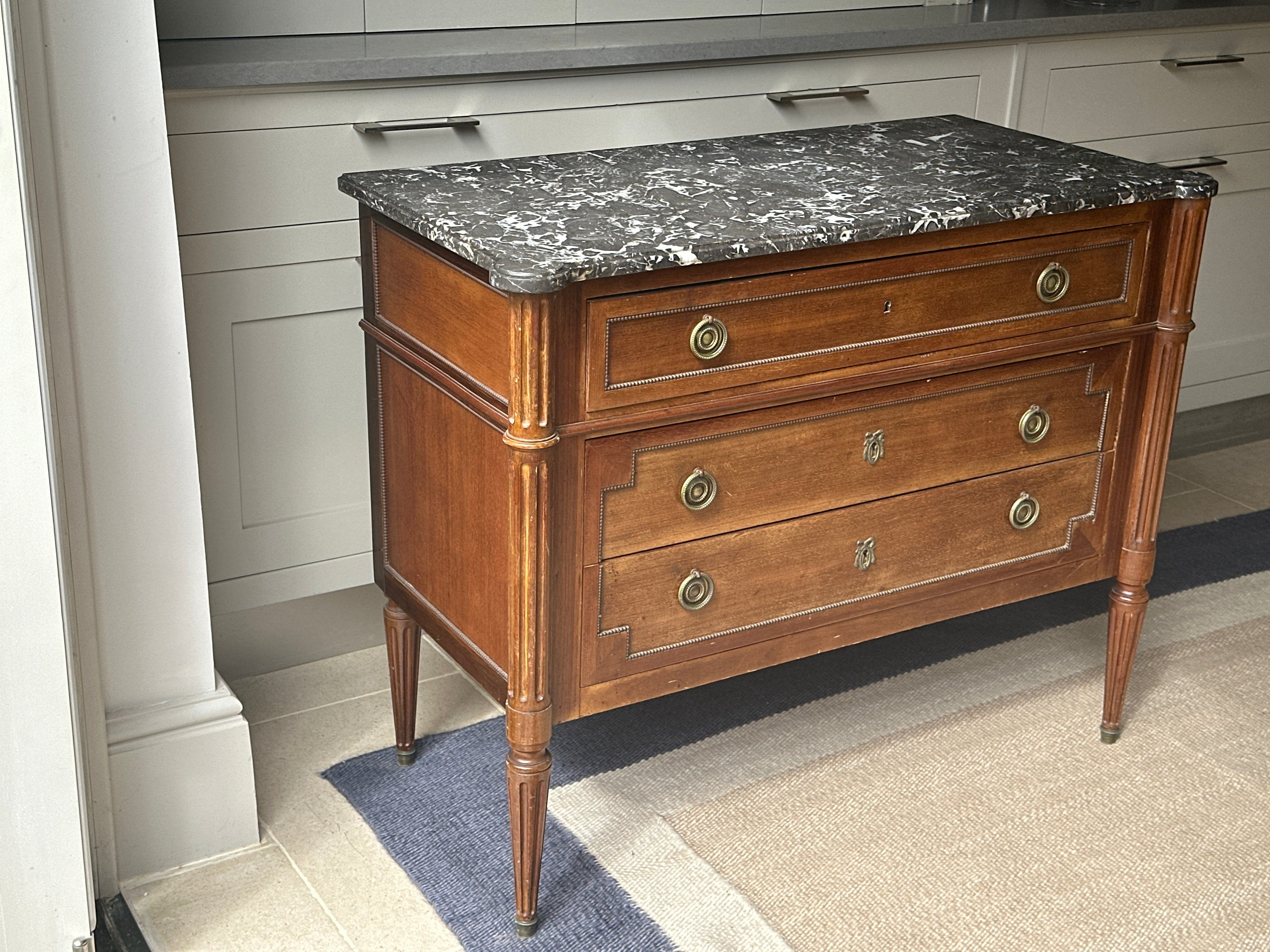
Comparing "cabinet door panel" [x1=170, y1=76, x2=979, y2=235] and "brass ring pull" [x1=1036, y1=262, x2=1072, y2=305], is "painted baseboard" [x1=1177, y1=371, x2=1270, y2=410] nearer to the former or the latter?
"cabinet door panel" [x1=170, y1=76, x2=979, y2=235]

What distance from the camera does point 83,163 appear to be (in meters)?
1.49

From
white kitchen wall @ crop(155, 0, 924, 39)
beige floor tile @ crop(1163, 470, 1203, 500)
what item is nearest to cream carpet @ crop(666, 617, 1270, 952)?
beige floor tile @ crop(1163, 470, 1203, 500)

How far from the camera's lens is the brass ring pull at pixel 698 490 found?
5.09 feet

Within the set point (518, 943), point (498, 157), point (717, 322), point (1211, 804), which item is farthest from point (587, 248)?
point (1211, 804)

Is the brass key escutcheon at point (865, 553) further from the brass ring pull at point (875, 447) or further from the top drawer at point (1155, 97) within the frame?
the top drawer at point (1155, 97)

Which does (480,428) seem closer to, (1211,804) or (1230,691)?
(1211,804)

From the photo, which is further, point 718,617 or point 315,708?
point 315,708

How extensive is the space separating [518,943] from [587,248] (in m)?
0.82

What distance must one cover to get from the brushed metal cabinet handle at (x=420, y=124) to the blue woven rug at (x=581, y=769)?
868mm

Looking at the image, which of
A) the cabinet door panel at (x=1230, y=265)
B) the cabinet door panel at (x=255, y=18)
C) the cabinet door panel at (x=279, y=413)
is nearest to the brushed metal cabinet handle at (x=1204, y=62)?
the cabinet door panel at (x=1230, y=265)

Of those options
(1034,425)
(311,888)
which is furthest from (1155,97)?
(311,888)

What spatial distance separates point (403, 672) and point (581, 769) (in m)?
0.29

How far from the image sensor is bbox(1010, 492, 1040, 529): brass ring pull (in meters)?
1.83

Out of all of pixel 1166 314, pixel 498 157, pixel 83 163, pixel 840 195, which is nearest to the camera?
pixel 83 163
